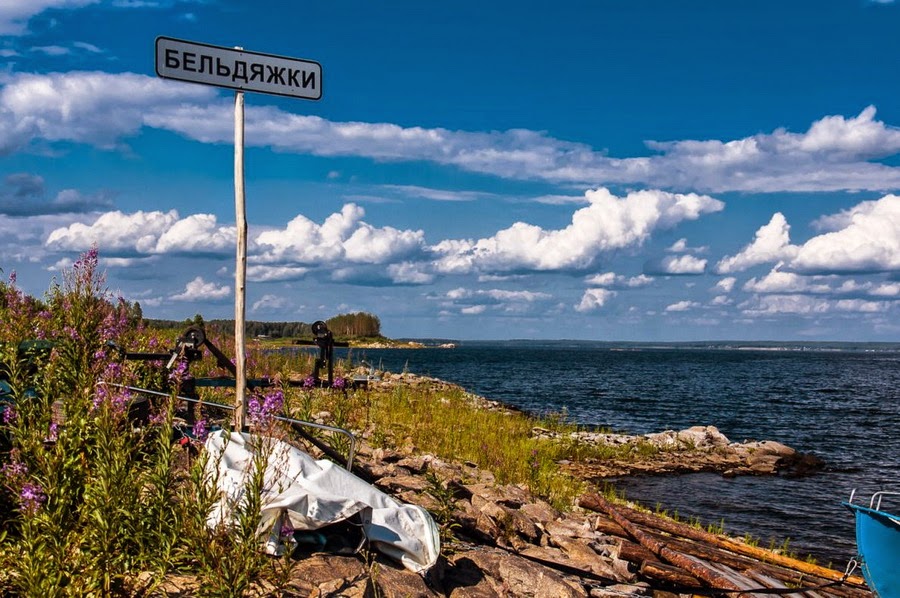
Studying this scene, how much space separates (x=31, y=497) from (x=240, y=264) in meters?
2.68

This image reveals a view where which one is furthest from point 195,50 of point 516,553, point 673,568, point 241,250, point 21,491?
point 673,568

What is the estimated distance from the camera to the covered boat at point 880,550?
10.5 metres

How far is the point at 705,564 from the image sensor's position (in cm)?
980

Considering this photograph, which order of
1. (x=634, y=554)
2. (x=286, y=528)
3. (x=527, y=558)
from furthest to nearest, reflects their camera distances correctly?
1. (x=634, y=554)
2. (x=527, y=558)
3. (x=286, y=528)

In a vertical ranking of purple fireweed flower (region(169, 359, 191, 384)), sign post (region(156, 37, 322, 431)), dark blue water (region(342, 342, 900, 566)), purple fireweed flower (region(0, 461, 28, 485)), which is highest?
sign post (region(156, 37, 322, 431))

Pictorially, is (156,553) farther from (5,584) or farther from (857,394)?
(857,394)

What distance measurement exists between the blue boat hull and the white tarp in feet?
25.0

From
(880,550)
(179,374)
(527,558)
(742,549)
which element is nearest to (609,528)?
(742,549)

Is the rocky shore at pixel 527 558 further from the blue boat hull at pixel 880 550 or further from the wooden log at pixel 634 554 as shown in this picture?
the blue boat hull at pixel 880 550

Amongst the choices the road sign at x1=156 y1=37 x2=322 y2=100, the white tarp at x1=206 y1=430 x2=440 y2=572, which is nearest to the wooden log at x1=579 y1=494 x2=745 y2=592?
the white tarp at x1=206 y1=430 x2=440 y2=572

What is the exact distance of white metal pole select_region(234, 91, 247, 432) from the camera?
22.2 ft

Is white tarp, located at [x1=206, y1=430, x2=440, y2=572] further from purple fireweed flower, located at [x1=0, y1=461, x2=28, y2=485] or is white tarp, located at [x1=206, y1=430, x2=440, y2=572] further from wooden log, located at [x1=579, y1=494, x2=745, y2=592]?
wooden log, located at [x1=579, y1=494, x2=745, y2=592]

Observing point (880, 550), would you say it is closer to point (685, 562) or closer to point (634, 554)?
point (685, 562)

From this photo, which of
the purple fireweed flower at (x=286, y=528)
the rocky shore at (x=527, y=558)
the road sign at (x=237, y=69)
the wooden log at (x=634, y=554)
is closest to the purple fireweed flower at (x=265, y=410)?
the purple fireweed flower at (x=286, y=528)
